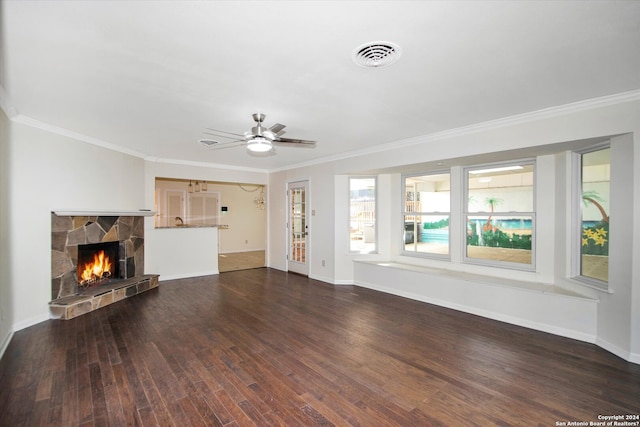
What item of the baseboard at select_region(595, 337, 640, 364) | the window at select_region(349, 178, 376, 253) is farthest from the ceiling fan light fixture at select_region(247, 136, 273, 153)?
the baseboard at select_region(595, 337, 640, 364)

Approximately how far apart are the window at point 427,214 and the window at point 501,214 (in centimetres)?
39

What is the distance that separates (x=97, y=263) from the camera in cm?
484

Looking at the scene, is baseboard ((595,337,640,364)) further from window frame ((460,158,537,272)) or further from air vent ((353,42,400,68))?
air vent ((353,42,400,68))

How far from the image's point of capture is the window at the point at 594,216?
320cm

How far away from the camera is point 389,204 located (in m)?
5.61

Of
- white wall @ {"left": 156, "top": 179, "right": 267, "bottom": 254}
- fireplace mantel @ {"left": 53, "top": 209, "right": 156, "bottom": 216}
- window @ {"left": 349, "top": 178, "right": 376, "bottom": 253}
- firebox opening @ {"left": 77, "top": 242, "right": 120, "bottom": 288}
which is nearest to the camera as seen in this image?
fireplace mantel @ {"left": 53, "top": 209, "right": 156, "bottom": 216}

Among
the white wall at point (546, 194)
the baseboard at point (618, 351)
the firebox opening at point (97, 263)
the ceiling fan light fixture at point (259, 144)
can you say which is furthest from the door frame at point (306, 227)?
the baseboard at point (618, 351)

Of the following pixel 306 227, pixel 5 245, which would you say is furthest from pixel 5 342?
pixel 306 227

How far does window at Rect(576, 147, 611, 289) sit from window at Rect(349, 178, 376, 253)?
120 inches

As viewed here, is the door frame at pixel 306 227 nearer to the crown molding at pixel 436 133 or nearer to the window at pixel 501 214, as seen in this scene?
the crown molding at pixel 436 133

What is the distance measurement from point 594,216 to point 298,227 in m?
5.03

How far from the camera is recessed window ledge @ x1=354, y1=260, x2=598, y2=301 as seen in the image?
341 cm

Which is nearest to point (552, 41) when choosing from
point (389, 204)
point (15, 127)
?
point (389, 204)

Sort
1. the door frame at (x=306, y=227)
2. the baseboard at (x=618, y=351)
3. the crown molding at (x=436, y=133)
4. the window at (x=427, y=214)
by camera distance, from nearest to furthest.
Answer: the baseboard at (x=618, y=351) → the crown molding at (x=436, y=133) → the window at (x=427, y=214) → the door frame at (x=306, y=227)
